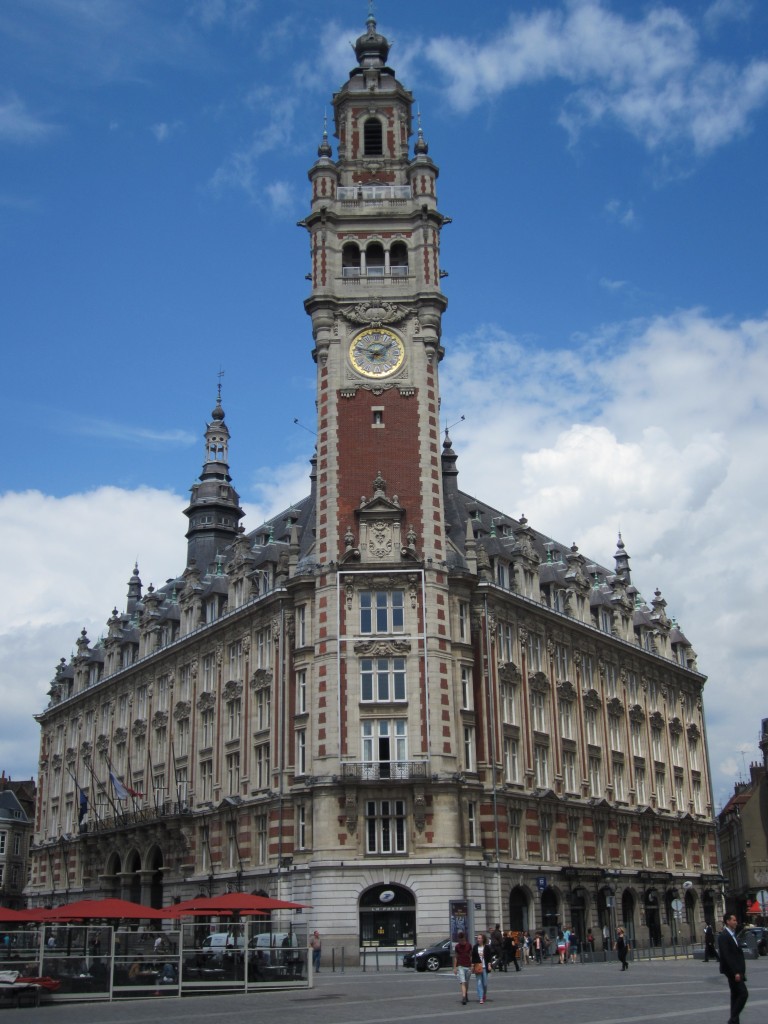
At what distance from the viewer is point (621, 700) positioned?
277ft

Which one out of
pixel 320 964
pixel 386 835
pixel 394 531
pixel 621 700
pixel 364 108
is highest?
pixel 364 108

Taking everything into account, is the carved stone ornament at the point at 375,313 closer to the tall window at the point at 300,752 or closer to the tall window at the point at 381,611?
the tall window at the point at 381,611

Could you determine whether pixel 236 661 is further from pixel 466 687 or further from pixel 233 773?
pixel 466 687

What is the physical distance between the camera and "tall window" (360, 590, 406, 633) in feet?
210

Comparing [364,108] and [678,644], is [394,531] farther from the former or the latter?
[678,644]

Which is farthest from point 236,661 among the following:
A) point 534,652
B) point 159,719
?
point 534,652

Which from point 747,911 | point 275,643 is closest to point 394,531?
point 275,643

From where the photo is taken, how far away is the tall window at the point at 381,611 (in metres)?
64.0

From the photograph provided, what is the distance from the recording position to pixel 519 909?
2643 inches

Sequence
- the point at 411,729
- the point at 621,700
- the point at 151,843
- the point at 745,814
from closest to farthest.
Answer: the point at 411,729 < the point at 151,843 < the point at 621,700 < the point at 745,814

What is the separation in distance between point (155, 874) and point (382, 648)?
27.3 m

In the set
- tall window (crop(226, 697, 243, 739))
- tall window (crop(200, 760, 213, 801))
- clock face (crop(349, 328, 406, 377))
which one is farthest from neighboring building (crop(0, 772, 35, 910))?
clock face (crop(349, 328, 406, 377))

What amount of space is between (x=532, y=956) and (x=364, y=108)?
53.7 metres

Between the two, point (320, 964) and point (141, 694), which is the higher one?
point (141, 694)
